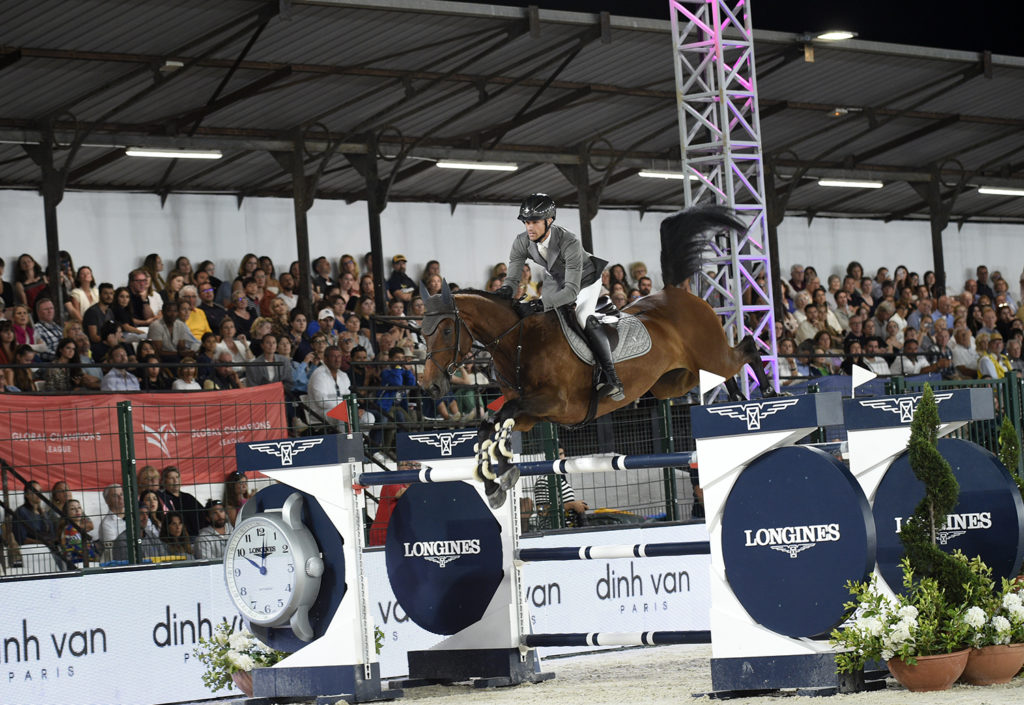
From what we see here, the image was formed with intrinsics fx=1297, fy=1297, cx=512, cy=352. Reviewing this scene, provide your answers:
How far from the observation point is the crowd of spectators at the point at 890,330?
1559 centimetres

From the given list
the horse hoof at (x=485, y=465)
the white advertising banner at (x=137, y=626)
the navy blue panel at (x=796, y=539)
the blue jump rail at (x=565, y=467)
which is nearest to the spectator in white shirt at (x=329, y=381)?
the white advertising banner at (x=137, y=626)

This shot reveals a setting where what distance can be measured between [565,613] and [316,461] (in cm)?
273

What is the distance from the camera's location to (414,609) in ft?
23.1

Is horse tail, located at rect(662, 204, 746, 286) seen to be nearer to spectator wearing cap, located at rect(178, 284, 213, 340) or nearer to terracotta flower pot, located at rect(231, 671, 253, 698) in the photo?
terracotta flower pot, located at rect(231, 671, 253, 698)

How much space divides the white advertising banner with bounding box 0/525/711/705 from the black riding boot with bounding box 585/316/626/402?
1.94 metres

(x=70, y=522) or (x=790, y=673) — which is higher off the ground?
(x=70, y=522)

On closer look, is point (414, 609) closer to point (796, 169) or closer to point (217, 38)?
point (217, 38)

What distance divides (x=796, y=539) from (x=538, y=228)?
2.32 m

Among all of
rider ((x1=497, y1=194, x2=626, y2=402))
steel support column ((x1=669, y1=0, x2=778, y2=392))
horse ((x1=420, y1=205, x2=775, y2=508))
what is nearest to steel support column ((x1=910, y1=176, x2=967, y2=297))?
steel support column ((x1=669, y1=0, x2=778, y2=392))

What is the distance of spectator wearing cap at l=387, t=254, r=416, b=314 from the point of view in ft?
51.9

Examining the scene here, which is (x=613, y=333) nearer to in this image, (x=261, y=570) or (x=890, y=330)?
(x=261, y=570)

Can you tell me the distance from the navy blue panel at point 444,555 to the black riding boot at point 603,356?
911 millimetres

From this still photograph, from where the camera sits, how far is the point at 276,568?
6.47 metres

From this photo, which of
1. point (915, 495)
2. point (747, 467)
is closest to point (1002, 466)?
point (915, 495)
